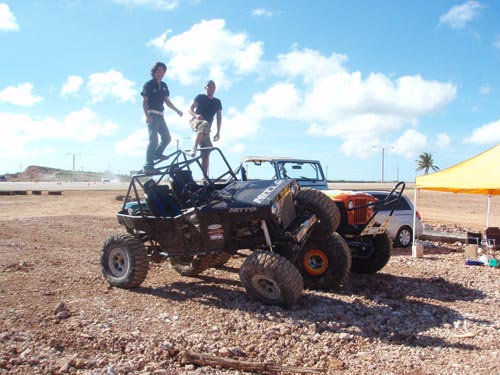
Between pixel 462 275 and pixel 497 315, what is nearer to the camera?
pixel 497 315

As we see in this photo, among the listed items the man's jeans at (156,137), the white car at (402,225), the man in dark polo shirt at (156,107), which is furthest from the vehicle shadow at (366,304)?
the white car at (402,225)

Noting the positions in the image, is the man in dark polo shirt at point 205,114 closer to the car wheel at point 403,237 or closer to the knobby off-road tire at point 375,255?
the knobby off-road tire at point 375,255

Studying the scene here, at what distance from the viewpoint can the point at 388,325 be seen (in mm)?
5945

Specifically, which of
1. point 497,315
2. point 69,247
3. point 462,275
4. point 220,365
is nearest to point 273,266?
point 220,365

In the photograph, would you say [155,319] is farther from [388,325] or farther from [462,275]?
[462,275]

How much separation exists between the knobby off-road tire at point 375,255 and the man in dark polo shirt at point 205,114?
3.52 metres

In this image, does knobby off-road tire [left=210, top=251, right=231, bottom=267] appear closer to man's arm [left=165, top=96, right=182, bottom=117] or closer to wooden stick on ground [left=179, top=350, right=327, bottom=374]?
man's arm [left=165, top=96, right=182, bottom=117]

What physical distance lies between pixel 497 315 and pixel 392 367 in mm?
2632

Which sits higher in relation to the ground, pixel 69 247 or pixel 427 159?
pixel 427 159

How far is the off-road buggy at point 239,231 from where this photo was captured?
245 inches

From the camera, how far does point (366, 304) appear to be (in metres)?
6.79

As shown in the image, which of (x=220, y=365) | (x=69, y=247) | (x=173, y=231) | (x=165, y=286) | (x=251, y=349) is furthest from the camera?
(x=69, y=247)

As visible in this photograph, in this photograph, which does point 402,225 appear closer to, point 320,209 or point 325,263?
point 325,263

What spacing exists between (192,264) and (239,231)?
63.7 inches
